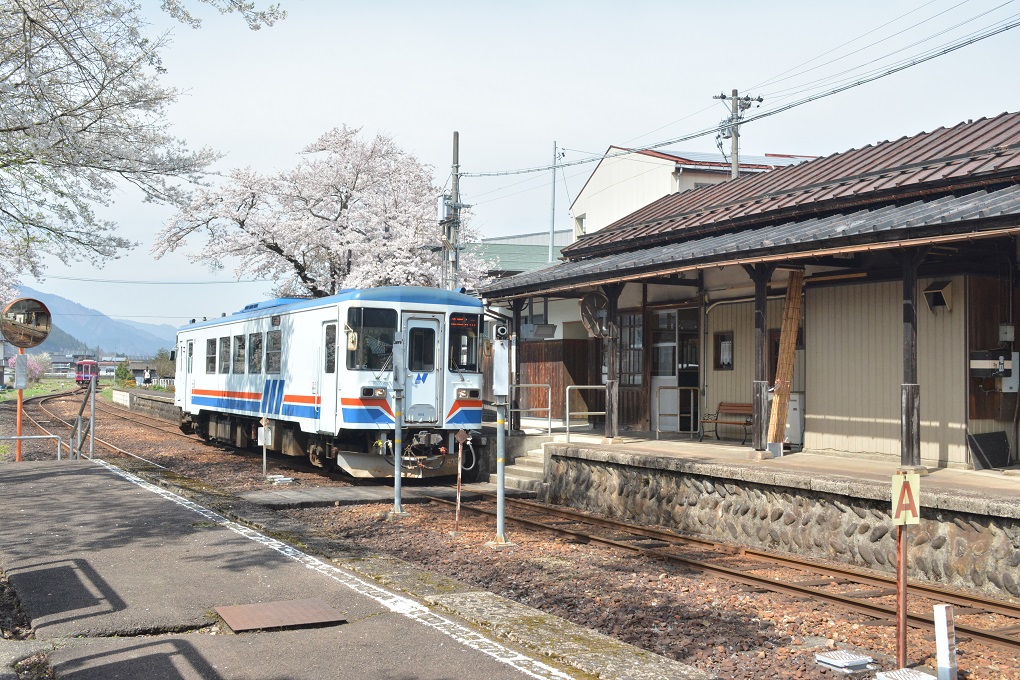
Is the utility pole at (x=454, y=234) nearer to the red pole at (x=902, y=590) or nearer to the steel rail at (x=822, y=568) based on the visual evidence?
the steel rail at (x=822, y=568)

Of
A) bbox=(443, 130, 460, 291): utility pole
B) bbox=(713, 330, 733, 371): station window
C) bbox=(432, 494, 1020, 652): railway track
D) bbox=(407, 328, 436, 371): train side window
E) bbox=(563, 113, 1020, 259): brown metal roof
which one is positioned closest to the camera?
bbox=(432, 494, 1020, 652): railway track

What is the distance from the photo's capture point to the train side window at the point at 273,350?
15422 millimetres

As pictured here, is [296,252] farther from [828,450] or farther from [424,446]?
[828,450]

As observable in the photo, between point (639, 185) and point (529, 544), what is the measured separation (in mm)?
17106

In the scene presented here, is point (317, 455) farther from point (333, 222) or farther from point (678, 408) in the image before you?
point (333, 222)

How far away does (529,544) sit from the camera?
9.59 metres

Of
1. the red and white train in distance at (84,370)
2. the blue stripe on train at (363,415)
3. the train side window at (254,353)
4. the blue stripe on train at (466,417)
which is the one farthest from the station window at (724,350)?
the red and white train in distance at (84,370)

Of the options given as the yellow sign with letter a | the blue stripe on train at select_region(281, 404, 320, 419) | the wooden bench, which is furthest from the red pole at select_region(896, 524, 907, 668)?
the blue stripe on train at select_region(281, 404, 320, 419)

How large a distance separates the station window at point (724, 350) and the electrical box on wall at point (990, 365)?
439cm

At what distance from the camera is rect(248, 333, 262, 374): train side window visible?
16.5 meters

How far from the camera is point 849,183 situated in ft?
42.8

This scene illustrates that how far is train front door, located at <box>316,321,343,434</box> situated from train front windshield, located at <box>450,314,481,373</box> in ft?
5.79

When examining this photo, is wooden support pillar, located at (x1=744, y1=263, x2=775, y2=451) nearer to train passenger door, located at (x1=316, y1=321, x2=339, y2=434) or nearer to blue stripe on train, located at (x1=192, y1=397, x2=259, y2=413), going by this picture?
train passenger door, located at (x1=316, y1=321, x2=339, y2=434)

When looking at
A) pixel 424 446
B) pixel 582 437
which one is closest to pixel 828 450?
pixel 582 437
